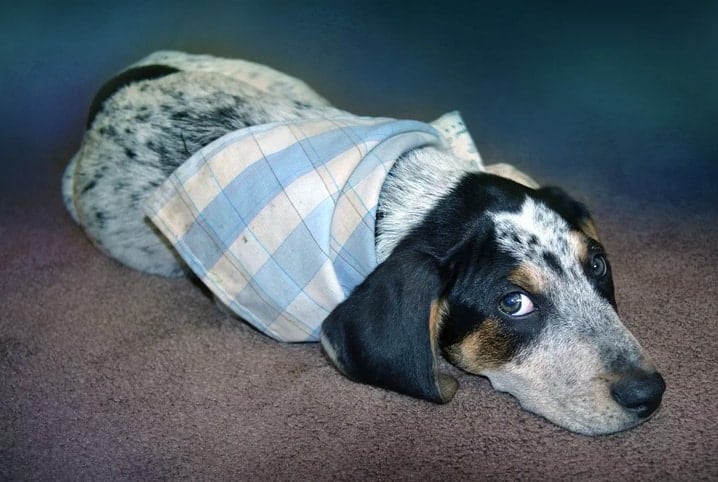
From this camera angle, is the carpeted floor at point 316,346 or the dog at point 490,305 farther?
the carpeted floor at point 316,346

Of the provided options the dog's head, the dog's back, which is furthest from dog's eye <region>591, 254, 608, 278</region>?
the dog's back

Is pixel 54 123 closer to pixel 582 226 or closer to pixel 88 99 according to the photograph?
pixel 88 99

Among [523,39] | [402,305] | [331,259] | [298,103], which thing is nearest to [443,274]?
[402,305]

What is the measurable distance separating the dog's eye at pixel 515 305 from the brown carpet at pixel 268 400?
1.31 feet

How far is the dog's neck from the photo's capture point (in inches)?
121

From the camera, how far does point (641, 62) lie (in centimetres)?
530

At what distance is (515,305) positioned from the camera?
2822mm

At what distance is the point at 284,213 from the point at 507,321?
949 mm

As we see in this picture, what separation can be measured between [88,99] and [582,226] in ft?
11.8

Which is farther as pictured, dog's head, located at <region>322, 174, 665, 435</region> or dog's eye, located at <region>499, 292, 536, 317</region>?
dog's eye, located at <region>499, 292, 536, 317</region>

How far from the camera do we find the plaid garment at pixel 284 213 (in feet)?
10.2

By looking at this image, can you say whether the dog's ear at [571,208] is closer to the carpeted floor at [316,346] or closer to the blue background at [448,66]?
the carpeted floor at [316,346]

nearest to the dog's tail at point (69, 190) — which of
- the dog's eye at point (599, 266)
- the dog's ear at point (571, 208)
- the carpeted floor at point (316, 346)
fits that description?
the carpeted floor at point (316, 346)

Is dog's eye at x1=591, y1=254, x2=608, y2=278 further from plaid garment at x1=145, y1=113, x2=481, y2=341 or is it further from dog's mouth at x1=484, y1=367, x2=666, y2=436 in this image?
plaid garment at x1=145, y1=113, x2=481, y2=341
